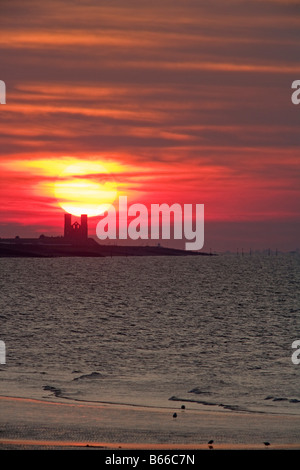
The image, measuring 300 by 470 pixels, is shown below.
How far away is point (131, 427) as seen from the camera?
818 inches

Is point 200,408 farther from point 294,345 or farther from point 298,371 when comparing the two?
point 294,345

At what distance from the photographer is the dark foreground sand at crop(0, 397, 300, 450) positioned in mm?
18531

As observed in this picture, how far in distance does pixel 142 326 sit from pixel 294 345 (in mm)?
19291

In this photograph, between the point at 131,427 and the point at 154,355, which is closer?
the point at 131,427

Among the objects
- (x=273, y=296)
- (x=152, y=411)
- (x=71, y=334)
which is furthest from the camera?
(x=273, y=296)

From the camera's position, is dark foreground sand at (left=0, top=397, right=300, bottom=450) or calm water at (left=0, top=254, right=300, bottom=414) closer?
dark foreground sand at (left=0, top=397, right=300, bottom=450)

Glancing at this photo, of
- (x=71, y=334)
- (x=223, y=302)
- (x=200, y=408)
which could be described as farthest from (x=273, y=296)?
(x=200, y=408)

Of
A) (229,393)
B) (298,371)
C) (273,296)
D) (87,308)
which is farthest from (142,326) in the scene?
(273,296)

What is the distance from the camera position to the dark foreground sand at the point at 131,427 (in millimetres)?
18531

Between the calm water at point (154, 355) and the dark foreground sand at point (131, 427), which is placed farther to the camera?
the calm water at point (154, 355)

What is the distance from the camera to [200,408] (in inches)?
981

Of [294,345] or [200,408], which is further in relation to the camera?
[294,345]

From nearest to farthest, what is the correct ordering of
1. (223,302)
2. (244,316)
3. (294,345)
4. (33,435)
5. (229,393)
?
(33,435)
(229,393)
(294,345)
(244,316)
(223,302)
